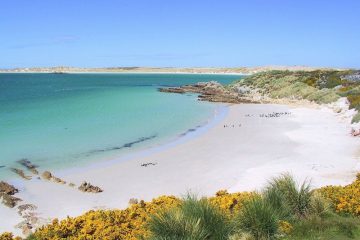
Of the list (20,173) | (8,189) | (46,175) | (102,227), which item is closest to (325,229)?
(102,227)

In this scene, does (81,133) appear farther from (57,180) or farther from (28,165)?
(57,180)

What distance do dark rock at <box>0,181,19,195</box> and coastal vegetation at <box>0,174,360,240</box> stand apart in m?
5.85

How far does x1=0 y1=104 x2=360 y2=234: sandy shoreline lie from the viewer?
1384 cm

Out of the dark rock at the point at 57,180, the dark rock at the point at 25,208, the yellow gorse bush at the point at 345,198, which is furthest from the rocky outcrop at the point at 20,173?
the yellow gorse bush at the point at 345,198

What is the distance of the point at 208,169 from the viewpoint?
17.1 m

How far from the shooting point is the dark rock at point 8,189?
14367 mm

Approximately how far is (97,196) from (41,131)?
16.4 meters

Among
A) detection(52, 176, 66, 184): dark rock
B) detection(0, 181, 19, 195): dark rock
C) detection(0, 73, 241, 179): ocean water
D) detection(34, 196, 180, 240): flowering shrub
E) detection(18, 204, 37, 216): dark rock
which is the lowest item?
detection(0, 73, 241, 179): ocean water

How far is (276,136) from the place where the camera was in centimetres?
2438

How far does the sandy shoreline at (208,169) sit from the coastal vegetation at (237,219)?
3.13 meters

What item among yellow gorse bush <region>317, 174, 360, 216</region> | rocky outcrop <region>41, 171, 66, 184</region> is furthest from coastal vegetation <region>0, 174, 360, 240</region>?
rocky outcrop <region>41, 171, 66, 184</region>

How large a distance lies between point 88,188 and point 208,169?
5.13 m

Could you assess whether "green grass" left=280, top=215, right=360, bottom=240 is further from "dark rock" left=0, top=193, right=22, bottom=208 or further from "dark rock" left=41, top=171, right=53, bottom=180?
"dark rock" left=41, top=171, right=53, bottom=180

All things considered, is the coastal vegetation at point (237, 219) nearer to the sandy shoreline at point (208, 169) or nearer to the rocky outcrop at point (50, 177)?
the sandy shoreline at point (208, 169)
